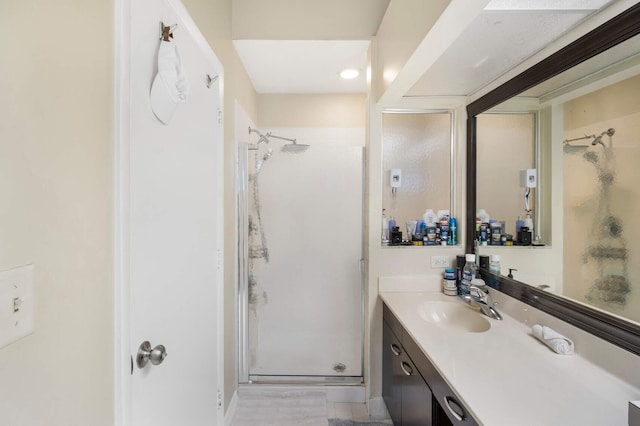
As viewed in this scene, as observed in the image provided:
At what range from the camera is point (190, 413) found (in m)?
1.22

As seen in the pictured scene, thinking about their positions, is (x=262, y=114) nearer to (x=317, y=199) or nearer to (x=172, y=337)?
→ (x=317, y=199)

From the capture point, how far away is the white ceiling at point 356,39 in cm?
117

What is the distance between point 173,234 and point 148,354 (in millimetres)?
399

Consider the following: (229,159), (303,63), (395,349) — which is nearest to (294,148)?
(229,159)

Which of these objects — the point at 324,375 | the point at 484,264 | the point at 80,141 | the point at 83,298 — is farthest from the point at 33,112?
the point at 324,375

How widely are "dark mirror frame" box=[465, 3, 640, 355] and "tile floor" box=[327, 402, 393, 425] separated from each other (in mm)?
1229

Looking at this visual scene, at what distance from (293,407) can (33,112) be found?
211cm

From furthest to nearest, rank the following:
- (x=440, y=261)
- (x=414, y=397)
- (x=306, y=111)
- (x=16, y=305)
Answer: (x=306, y=111), (x=440, y=261), (x=414, y=397), (x=16, y=305)

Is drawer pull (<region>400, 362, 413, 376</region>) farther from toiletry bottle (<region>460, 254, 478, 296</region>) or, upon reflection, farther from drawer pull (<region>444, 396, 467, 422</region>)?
toiletry bottle (<region>460, 254, 478, 296</region>)

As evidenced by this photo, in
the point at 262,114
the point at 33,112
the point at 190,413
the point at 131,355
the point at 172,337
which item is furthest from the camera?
the point at 262,114

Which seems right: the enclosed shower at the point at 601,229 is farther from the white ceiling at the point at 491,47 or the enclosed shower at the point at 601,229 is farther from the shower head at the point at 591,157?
the white ceiling at the point at 491,47

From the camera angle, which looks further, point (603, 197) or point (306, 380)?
point (306, 380)

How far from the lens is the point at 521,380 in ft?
3.07

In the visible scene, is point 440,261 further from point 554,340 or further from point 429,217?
point 554,340
